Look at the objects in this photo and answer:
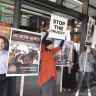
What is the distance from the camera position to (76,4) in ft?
18.6

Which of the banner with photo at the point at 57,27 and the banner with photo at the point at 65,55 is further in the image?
the banner with photo at the point at 65,55

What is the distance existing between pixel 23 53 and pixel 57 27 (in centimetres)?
141

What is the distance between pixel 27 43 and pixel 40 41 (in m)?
0.32

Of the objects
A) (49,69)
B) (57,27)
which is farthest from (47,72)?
(57,27)

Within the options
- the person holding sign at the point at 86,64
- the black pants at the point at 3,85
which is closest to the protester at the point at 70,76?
the person holding sign at the point at 86,64

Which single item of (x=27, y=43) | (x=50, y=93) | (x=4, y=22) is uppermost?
(x=4, y=22)

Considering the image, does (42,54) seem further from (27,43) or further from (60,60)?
(60,60)

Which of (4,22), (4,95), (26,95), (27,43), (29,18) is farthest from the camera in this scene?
(29,18)

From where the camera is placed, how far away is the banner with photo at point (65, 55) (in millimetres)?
4836

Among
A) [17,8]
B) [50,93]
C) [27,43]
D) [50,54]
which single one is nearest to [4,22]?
[17,8]

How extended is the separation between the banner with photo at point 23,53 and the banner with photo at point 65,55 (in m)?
1.61

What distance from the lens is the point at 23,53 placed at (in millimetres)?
3068

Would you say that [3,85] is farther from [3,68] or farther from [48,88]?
[48,88]

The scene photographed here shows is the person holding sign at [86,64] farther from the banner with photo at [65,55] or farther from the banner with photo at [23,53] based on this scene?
the banner with photo at [23,53]
